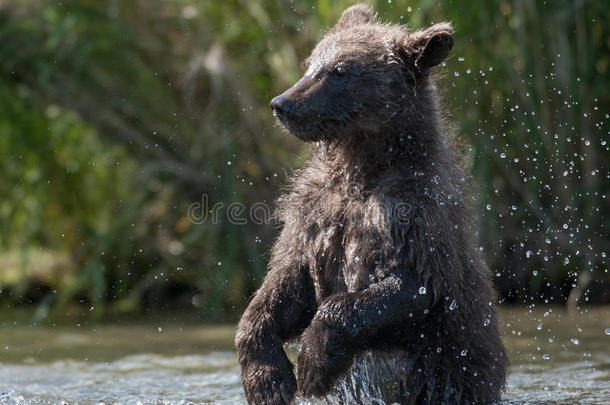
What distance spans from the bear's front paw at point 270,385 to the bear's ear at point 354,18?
173cm

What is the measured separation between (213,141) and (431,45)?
3639mm

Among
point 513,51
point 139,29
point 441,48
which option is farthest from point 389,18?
point 441,48

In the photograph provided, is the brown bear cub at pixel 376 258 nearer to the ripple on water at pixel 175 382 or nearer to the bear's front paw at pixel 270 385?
the bear's front paw at pixel 270 385

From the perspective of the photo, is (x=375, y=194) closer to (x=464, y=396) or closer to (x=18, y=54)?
(x=464, y=396)

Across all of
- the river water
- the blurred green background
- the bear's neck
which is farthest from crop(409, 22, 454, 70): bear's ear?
the blurred green background

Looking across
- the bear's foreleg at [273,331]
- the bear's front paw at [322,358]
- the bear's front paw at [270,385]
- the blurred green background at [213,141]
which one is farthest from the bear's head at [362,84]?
the blurred green background at [213,141]

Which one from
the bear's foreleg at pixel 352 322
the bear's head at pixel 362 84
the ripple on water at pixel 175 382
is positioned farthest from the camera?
the ripple on water at pixel 175 382

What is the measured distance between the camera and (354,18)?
487 cm

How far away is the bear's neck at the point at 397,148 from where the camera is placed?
168 inches

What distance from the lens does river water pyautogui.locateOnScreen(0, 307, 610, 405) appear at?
16.2 ft

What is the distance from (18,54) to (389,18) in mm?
3024

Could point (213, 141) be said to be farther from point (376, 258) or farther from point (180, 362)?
point (376, 258)

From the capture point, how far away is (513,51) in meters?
7.42

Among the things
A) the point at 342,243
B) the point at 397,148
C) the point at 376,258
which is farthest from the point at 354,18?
the point at 376,258
